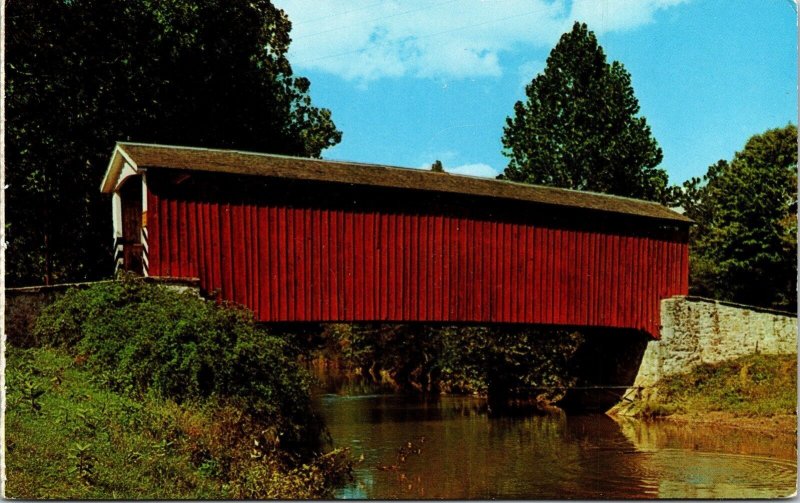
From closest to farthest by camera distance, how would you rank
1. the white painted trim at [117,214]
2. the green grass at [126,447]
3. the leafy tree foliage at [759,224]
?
the green grass at [126,447], the white painted trim at [117,214], the leafy tree foliage at [759,224]

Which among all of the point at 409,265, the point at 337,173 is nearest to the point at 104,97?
the point at 337,173

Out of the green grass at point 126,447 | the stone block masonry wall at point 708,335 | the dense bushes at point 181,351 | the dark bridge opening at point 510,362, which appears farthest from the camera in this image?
the dark bridge opening at point 510,362

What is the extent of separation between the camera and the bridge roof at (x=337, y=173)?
1501 centimetres

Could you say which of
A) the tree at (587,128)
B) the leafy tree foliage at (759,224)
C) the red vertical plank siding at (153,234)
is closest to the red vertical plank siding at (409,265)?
the red vertical plank siding at (153,234)

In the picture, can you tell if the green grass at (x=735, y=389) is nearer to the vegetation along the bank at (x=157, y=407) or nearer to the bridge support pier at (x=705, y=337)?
the bridge support pier at (x=705, y=337)

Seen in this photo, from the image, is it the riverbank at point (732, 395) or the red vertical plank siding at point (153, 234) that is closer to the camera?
the red vertical plank siding at point (153, 234)

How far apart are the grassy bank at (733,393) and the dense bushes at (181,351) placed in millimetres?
10481

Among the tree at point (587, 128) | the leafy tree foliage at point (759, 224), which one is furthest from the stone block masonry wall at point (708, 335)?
the tree at point (587, 128)

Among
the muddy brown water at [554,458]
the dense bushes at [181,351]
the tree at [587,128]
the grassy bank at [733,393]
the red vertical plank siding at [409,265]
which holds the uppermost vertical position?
the tree at [587,128]

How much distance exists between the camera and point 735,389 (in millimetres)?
19266

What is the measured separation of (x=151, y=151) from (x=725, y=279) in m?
19.4

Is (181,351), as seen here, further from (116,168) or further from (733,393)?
(733,393)

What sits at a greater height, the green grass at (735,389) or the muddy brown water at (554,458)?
the green grass at (735,389)

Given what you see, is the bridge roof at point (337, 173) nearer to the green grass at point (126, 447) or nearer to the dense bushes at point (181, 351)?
the dense bushes at point (181, 351)
